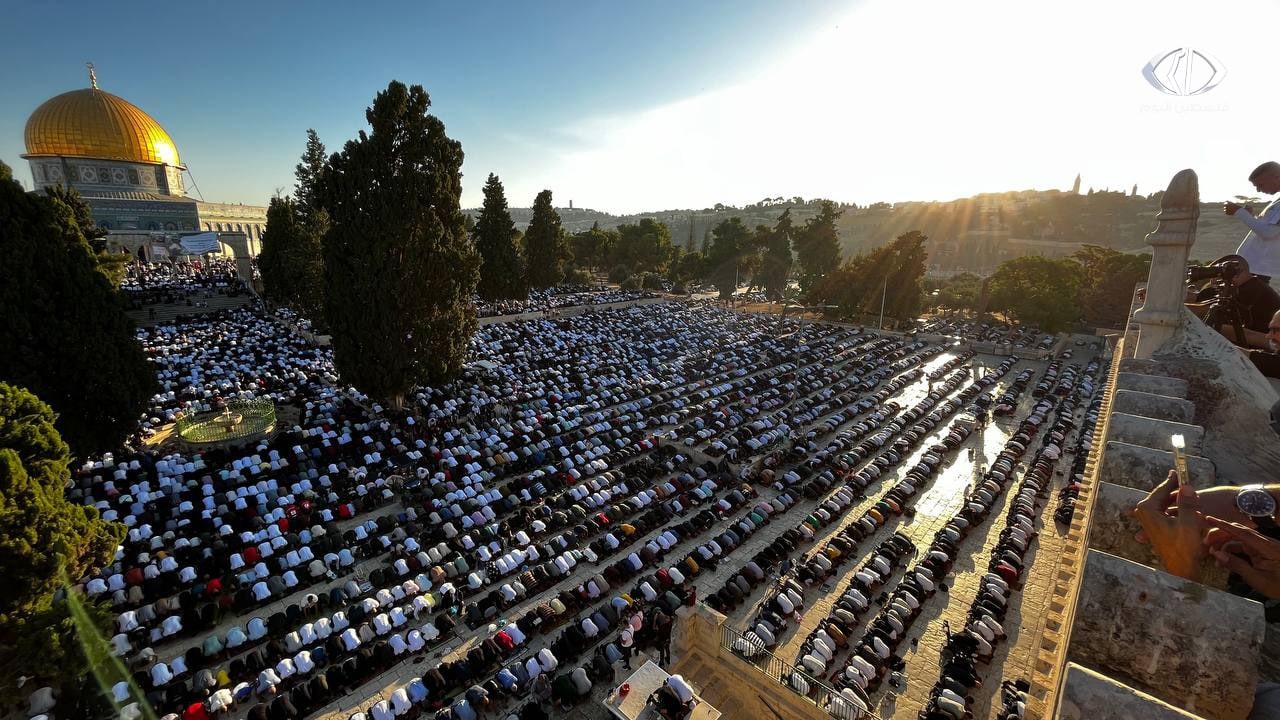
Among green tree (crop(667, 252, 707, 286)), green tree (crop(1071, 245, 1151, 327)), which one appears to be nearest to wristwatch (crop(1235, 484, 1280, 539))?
green tree (crop(1071, 245, 1151, 327))

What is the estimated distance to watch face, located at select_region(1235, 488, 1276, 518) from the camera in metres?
3.13

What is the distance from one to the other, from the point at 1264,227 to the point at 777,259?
5176 cm

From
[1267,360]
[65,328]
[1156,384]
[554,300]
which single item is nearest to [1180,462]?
[1156,384]

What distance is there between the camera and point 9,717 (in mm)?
10219

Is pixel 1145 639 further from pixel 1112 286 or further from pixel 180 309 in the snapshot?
pixel 180 309

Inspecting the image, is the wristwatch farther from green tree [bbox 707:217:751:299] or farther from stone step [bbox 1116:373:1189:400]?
green tree [bbox 707:217:751:299]

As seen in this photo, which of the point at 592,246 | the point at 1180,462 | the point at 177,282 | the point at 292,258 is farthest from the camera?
the point at 592,246

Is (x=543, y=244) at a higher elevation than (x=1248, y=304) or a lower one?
higher

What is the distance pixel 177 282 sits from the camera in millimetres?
45281

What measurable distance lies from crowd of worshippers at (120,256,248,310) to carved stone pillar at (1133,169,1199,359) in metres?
51.8

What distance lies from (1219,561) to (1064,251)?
107 m

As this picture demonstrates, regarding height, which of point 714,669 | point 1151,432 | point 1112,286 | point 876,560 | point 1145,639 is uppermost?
point 1151,432

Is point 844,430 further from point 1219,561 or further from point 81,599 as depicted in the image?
point 81,599

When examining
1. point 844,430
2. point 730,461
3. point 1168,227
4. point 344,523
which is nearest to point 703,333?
point 844,430
